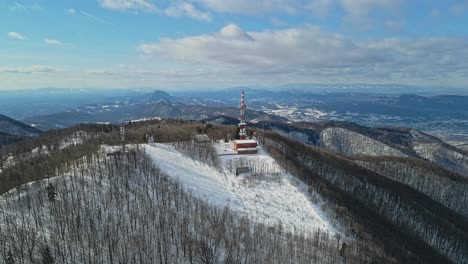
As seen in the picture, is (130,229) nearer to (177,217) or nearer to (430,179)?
(177,217)

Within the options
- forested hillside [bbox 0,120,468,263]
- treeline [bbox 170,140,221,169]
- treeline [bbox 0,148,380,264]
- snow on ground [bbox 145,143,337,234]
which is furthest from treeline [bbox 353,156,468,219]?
treeline [bbox 0,148,380,264]

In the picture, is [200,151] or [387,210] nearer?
[200,151]

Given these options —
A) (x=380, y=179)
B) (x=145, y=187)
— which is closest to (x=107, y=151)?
(x=145, y=187)

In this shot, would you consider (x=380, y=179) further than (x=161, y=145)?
Yes

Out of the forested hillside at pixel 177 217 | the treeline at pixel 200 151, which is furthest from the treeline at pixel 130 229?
the treeline at pixel 200 151

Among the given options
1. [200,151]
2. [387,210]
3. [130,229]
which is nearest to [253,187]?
[200,151]

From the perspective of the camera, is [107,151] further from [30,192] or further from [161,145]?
[30,192]
